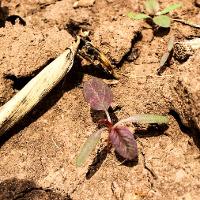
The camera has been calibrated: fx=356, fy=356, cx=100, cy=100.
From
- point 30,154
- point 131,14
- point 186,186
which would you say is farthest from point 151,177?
point 131,14

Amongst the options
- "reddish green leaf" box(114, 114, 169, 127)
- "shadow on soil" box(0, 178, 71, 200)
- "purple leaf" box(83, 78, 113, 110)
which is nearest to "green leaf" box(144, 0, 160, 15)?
"purple leaf" box(83, 78, 113, 110)

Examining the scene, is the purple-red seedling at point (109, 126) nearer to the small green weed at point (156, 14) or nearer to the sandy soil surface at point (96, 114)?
the sandy soil surface at point (96, 114)

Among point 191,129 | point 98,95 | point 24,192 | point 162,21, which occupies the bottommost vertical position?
point 24,192

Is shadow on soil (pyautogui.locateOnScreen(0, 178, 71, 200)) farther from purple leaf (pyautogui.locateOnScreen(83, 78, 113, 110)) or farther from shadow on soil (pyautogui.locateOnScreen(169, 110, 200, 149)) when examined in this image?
shadow on soil (pyautogui.locateOnScreen(169, 110, 200, 149))

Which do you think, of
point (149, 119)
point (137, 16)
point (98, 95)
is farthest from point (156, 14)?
point (149, 119)

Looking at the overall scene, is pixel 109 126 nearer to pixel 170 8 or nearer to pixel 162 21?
pixel 162 21

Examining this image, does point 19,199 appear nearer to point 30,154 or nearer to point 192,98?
point 30,154
